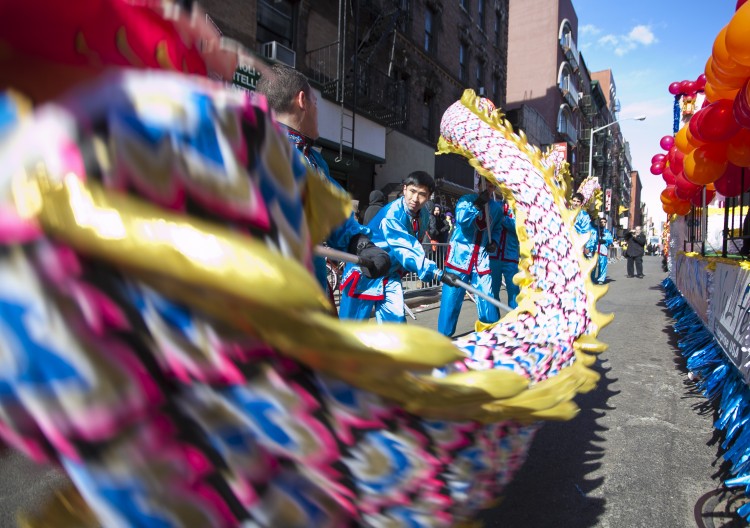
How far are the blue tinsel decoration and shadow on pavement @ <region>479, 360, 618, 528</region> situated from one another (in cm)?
64

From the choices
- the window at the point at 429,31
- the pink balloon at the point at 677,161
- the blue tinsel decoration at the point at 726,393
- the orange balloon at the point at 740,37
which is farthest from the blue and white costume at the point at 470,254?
the window at the point at 429,31

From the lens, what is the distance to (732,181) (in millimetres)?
4922

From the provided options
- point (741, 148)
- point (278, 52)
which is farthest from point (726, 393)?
point (278, 52)

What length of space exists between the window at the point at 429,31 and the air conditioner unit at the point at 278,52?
7757 mm

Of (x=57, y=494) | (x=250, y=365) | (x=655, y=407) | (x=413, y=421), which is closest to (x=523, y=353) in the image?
(x=413, y=421)

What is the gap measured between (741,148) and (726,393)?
2030 mm

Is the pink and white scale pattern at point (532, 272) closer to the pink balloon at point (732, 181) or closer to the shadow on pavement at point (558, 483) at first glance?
the shadow on pavement at point (558, 483)

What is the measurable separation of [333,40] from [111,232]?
13236mm

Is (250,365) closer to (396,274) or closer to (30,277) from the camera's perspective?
(30,277)

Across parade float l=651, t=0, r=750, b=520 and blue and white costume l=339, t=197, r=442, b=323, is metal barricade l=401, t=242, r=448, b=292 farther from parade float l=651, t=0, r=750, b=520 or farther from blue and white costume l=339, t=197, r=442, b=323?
blue and white costume l=339, t=197, r=442, b=323

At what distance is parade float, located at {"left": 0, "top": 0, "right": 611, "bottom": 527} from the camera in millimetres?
602

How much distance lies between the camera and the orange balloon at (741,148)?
12.2ft

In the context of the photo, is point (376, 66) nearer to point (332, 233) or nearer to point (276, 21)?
point (276, 21)

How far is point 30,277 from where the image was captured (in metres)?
0.59
